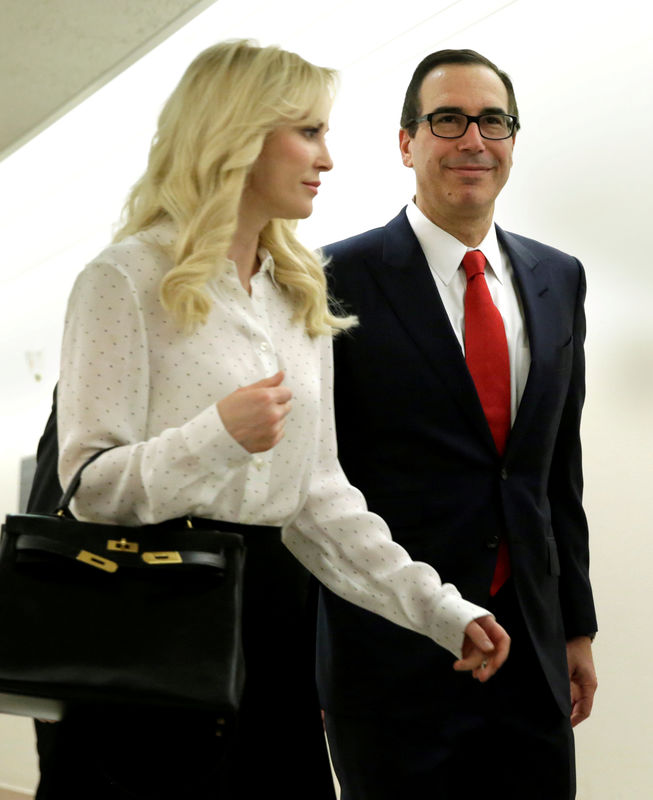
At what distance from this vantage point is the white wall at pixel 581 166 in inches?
129

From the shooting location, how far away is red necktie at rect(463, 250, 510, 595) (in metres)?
2.36

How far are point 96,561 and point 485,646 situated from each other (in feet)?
2.32

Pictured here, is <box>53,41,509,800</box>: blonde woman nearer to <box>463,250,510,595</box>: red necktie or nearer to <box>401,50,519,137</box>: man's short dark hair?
<box>463,250,510,595</box>: red necktie

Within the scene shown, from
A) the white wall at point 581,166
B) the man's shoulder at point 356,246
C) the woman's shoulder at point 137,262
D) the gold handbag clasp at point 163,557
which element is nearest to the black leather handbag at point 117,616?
the gold handbag clasp at point 163,557

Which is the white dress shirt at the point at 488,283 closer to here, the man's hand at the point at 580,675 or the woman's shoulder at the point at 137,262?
the man's hand at the point at 580,675

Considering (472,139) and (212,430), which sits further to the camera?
(472,139)

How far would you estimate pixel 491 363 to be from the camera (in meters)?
2.39

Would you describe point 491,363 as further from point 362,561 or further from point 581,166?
point 581,166

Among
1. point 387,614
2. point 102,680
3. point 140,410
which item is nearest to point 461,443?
point 387,614

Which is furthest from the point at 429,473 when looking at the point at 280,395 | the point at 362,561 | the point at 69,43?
the point at 69,43

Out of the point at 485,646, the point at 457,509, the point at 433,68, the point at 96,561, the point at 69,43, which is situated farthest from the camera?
the point at 69,43

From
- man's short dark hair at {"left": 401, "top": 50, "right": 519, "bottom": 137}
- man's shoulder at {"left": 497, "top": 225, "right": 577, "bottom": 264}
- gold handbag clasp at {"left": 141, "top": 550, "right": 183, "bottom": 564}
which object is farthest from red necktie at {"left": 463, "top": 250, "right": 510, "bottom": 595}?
gold handbag clasp at {"left": 141, "top": 550, "right": 183, "bottom": 564}

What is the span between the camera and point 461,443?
2.31 meters

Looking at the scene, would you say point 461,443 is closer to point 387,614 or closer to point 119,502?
point 387,614
